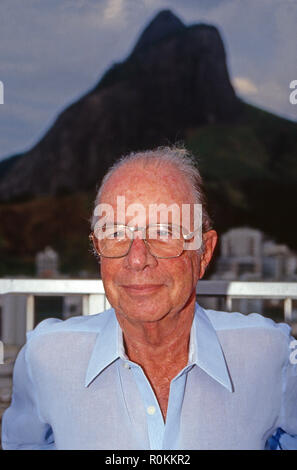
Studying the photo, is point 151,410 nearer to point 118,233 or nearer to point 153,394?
point 153,394

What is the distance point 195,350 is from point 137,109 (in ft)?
11.3

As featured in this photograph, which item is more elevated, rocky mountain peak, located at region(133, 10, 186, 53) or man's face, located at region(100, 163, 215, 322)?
rocky mountain peak, located at region(133, 10, 186, 53)

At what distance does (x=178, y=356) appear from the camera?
706 millimetres

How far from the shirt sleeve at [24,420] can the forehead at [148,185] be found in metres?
0.28

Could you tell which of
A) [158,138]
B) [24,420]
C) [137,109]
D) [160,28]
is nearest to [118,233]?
[24,420]

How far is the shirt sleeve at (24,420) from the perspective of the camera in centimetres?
70

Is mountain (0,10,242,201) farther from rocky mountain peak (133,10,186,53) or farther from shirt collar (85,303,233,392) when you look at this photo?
shirt collar (85,303,233,392)

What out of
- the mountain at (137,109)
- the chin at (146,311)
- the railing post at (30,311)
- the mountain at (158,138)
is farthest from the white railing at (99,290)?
the mountain at (137,109)

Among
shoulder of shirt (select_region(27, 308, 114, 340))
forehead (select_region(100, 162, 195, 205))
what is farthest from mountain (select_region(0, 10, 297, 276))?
forehead (select_region(100, 162, 195, 205))

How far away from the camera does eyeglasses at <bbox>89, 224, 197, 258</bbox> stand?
63 centimetres

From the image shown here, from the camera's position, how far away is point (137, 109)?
3908mm

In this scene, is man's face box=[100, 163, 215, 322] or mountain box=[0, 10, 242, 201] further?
mountain box=[0, 10, 242, 201]

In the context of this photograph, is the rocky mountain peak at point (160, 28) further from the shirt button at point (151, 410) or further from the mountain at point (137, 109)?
the shirt button at point (151, 410)

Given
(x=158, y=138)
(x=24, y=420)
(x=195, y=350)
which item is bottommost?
(x=24, y=420)
